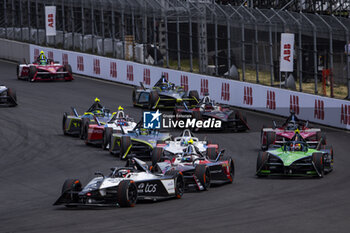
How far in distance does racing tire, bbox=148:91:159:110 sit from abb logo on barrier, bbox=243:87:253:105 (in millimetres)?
3798

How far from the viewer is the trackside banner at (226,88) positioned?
31766mm

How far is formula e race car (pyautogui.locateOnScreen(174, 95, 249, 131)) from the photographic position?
30.9m

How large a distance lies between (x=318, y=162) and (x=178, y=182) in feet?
14.1

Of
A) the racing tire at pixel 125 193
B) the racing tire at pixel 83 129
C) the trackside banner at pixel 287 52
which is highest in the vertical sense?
the trackside banner at pixel 287 52

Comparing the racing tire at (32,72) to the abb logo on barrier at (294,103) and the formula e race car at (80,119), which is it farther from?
the abb logo on barrier at (294,103)

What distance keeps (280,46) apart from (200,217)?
19.5 m

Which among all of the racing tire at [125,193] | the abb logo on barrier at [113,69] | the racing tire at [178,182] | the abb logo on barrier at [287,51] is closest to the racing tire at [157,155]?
the racing tire at [178,182]

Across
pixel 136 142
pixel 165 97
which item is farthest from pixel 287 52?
pixel 136 142

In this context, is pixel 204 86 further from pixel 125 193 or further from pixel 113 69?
pixel 125 193

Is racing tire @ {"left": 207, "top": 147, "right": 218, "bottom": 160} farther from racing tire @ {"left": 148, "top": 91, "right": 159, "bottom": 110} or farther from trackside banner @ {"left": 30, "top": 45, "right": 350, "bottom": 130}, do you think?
racing tire @ {"left": 148, "top": 91, "right": 159, "bottom": 110}

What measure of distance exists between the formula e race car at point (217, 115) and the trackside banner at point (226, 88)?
305 cm

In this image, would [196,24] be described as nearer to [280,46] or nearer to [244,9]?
[244,9]

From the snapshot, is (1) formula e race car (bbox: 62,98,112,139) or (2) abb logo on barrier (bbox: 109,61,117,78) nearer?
(1) formula e race car (bbox: 62,98,112,139)

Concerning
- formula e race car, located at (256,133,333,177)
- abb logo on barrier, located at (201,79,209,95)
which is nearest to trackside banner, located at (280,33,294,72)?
abb logo on barrier, located at (201,79,209,95)
